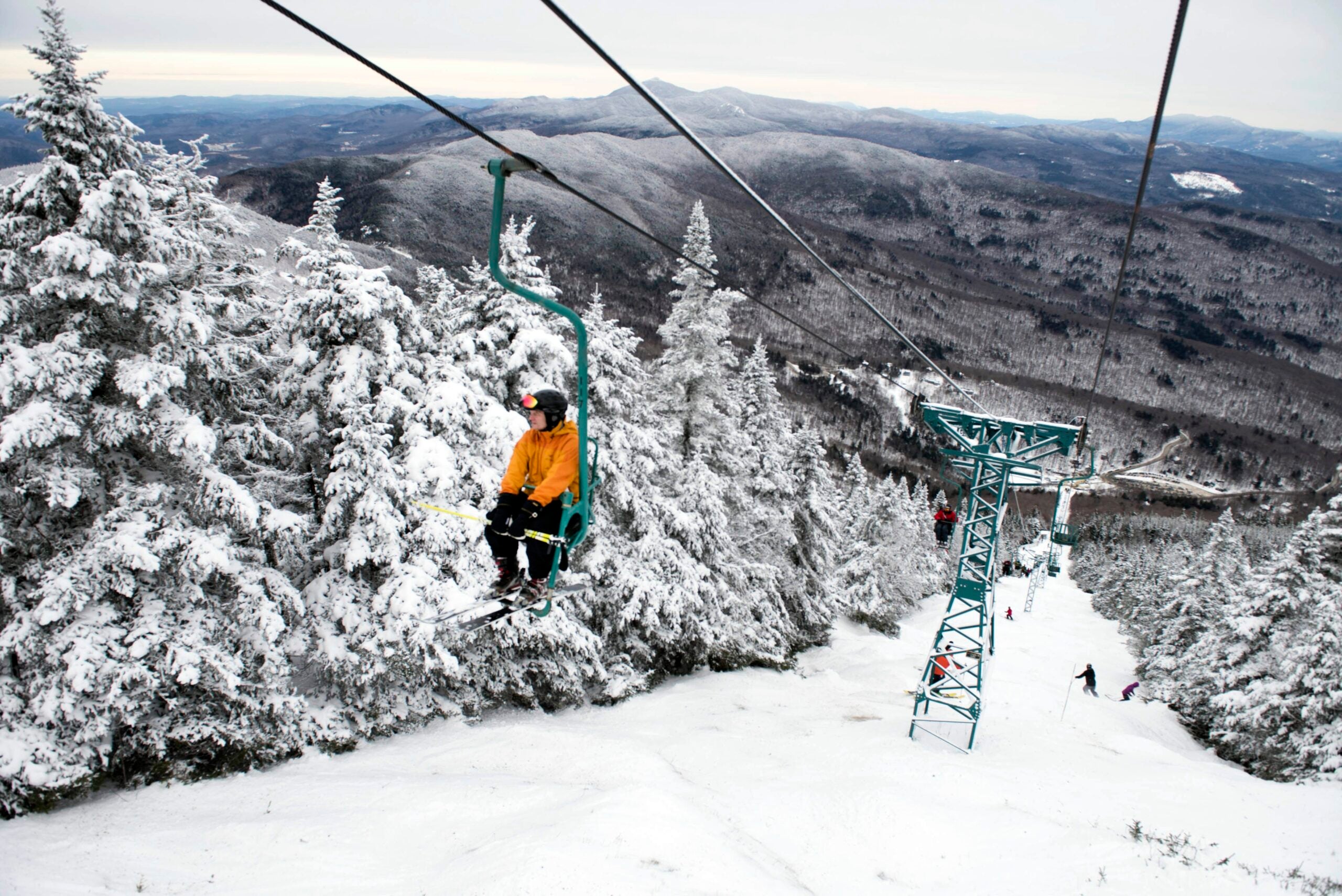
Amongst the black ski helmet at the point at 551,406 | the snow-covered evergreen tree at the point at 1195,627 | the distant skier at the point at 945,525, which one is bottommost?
the snow-covered evergreen tree at the point at 1195,627

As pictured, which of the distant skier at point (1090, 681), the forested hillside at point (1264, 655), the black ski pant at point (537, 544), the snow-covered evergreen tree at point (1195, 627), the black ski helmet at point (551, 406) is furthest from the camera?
the snow-covered evergreen tree at point (1195, 627)

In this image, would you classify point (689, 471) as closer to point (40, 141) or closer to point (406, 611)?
point (406, 611)

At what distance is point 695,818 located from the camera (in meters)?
11.7

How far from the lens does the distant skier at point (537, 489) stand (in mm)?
7637

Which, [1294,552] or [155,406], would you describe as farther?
[1294,552]

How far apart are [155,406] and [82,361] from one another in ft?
3.93

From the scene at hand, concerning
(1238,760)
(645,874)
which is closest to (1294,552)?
(1238,760)

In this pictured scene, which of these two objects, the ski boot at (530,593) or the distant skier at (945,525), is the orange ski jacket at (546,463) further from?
the distant skier at (945,525)

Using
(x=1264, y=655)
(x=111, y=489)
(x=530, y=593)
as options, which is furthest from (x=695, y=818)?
(x=1264, y=655)

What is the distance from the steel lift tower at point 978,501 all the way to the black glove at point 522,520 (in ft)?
38.1

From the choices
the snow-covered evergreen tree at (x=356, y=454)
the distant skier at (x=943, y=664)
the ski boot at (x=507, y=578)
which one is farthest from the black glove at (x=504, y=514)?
the distant skier at (x=943, y=664)

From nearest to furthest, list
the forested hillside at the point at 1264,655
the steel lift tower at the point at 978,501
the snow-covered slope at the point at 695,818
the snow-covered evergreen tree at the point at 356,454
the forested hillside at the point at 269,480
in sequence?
the snow-covered slope at the point at 695,818
the forested hillside at the point at 269,480
the snow-covered evergreen tree at the point at 356,454
the steel lift tower at the point at 978,501
the forested hillside at the point at 1264,655

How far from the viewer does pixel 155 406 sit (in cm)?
1186

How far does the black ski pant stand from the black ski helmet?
933mm
